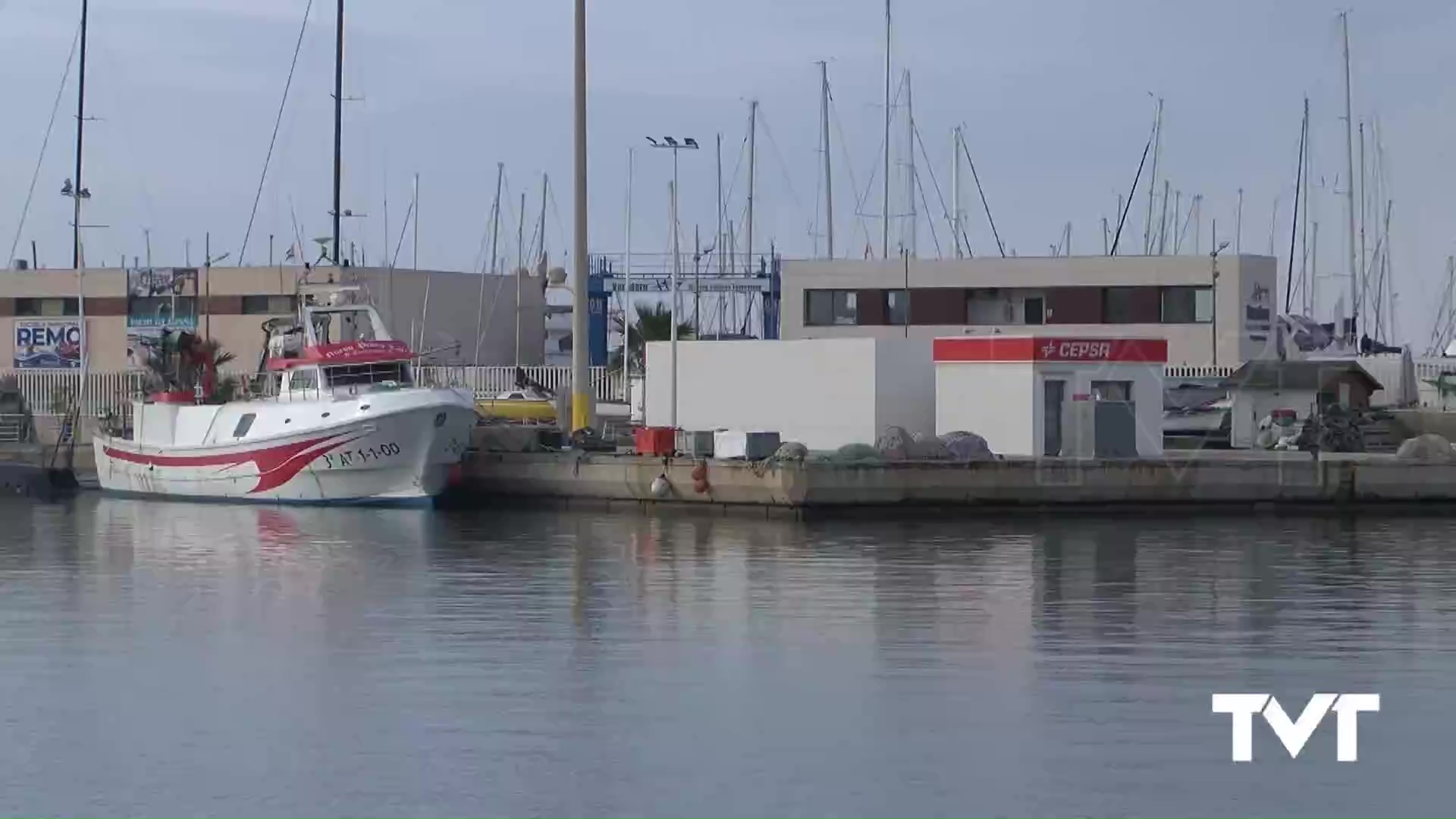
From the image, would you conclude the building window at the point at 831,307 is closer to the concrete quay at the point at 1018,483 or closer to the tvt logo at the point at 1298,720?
the concrete quay at the point at 1018,483

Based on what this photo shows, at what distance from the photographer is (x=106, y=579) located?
Answer: 27.4 meters

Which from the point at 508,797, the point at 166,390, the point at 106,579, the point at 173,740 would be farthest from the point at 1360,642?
the point at 166,390

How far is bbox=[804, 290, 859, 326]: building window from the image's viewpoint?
178 ft

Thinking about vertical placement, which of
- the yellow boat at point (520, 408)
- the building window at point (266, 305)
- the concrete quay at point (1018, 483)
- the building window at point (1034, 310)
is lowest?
the concrete quay at point (1018, 483)

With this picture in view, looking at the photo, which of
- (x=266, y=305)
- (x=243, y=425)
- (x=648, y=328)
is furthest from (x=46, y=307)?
(x=243, y=425)

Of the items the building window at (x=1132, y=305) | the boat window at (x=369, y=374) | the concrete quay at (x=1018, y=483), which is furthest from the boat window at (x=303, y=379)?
the building window at (x=1132, y=305)

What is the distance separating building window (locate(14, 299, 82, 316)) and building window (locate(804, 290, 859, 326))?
21655 mm

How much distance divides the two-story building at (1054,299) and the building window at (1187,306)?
0.02 m

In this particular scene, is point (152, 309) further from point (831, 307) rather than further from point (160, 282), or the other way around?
point (831, 307)

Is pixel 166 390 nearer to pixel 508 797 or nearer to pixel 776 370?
pixel 776 370

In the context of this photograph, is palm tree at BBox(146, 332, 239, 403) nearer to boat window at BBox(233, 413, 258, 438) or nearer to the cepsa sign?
boat window at BBox(233, 413, 258, 438)

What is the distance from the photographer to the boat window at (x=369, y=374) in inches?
1480

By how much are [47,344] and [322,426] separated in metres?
24.9

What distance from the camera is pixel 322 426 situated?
37125 millimetres
